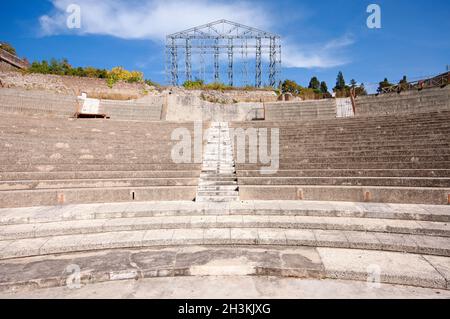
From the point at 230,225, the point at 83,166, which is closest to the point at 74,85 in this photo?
the point at 83,166

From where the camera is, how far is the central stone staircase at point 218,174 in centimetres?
675

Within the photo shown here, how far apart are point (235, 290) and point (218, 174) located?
4.36 meters

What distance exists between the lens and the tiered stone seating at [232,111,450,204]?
6309 mm

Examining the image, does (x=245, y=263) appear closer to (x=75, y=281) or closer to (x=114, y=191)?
(x=75, y=281)

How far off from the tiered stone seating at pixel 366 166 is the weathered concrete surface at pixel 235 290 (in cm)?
297

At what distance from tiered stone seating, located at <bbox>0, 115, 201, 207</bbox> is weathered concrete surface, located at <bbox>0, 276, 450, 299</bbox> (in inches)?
124

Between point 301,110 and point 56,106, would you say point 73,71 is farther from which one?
point 301,110

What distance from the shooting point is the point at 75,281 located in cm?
382

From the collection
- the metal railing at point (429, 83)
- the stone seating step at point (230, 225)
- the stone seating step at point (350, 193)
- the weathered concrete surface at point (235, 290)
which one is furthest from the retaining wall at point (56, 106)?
the metal railing at point (429, 83)

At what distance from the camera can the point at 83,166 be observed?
7.63 metres

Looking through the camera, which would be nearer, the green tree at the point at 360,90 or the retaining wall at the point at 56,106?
the retaining wall at the point at 56,106

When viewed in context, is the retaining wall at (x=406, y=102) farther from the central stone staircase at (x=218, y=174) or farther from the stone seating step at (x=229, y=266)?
the stone seating step at (x=229, y=266)

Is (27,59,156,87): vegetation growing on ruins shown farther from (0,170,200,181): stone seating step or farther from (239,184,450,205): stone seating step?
(239,184,450,205): stone seating step
